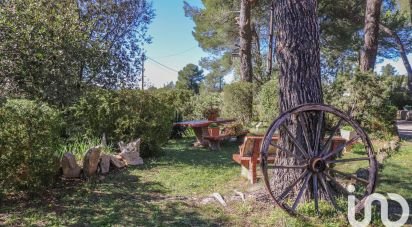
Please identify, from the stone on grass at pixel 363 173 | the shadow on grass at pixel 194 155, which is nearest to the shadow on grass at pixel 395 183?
the stone on grass at pixel 363 173

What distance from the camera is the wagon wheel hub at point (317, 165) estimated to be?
355cm

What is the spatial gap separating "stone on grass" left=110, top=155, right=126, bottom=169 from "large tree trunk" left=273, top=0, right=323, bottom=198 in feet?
9.60

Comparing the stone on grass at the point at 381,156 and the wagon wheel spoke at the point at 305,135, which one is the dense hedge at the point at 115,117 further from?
the stone on grass at the point at 381,156

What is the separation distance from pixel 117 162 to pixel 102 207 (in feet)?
6.51

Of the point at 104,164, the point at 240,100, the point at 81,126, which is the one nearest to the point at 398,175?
the point at 104,164

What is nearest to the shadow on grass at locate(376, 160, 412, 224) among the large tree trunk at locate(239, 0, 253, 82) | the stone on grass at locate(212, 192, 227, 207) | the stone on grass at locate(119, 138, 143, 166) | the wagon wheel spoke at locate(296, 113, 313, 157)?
the wagon wheel spoke at locate(296, 113, 313, 157)

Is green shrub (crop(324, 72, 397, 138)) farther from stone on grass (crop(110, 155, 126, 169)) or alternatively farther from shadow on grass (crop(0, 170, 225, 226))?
shadow on grass (crop(0, 170, 225, 226))

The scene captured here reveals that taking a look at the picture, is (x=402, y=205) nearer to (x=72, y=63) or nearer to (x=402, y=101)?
(x=72, y=63)

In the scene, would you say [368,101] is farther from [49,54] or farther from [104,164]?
[49,54]

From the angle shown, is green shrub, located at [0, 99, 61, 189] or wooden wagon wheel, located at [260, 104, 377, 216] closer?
wooden wagon wheel, located at [260, 104, 377, 216]

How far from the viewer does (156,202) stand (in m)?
3.98

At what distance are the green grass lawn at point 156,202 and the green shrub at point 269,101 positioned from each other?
4.53 metres

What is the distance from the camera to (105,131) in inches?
→ 259

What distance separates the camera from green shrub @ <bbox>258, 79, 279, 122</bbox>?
10156 mm
